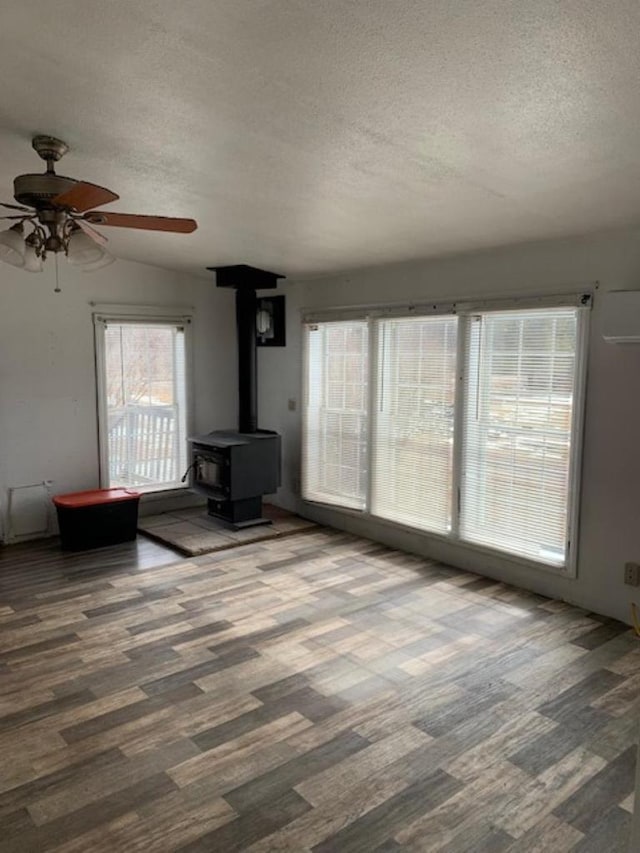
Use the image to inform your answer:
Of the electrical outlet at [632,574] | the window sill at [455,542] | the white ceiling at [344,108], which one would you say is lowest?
the window sill at [455,542]

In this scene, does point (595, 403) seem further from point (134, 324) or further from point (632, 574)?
point (134, 324)

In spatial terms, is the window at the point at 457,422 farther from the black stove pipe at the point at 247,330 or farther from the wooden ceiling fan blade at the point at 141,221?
the wooden ceiling fan blade at the point at 141,221

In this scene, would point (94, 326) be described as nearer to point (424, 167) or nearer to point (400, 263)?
point (400, 263)

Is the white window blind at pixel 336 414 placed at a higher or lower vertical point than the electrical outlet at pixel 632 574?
higher

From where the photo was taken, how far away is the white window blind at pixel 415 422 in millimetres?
4647

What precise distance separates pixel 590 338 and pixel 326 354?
238 centimetres

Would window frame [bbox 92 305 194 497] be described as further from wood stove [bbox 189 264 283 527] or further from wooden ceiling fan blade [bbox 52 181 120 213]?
wooden ceiling fan blade [bbox 52 181 120 213]

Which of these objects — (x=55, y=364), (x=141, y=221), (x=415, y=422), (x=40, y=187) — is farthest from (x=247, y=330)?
(x=40, y=187)

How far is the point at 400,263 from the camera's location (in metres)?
4.88

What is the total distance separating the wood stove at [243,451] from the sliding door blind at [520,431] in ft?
5.92

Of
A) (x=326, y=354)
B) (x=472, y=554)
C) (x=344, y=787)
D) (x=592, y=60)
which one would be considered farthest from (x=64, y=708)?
(x=326, y=354)

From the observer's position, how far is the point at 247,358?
582 centimetres

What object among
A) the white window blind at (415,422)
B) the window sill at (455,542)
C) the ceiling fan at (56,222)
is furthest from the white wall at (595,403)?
the ceiling fan at (56,222)

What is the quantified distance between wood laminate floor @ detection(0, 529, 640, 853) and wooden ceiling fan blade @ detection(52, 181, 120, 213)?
7.14 feet
